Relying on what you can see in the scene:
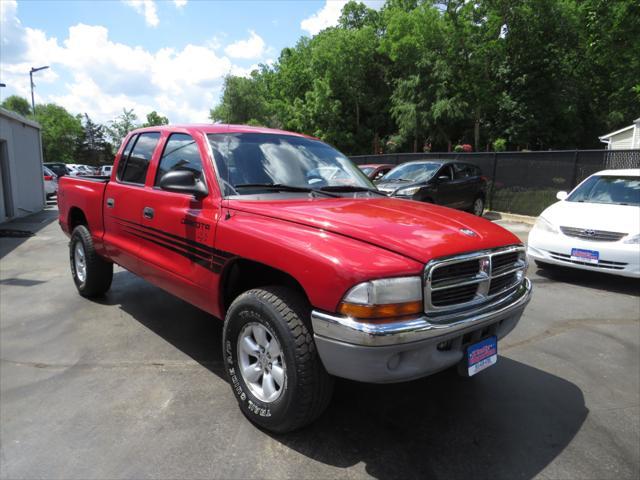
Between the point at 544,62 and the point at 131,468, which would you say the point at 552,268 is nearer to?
the point at 131,468

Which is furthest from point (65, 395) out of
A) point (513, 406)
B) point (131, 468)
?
point (513, 406)

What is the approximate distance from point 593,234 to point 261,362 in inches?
212

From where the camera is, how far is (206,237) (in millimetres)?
3150

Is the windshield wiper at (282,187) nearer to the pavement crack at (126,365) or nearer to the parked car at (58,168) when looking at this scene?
the pavement crack at (126,365)

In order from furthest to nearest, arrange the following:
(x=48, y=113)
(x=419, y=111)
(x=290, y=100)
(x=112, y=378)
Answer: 1. (x=48, y=113)
2. (x=290, y=100)
3. (x=419, y=111)
4. (x=112, y=378)

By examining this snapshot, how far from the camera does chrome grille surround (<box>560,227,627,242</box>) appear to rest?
602 centimetres

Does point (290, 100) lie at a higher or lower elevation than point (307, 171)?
higher

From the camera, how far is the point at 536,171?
44.5ft

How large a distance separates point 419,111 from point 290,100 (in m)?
20.7

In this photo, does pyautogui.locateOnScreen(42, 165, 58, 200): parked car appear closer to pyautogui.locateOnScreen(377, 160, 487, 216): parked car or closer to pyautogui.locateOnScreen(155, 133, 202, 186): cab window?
pyautogui.locateOnScreen(377, 160, 487, 216): parked car

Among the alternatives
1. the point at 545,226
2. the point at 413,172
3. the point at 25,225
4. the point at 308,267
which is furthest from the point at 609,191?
the point at 25,225

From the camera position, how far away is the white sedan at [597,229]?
595cm

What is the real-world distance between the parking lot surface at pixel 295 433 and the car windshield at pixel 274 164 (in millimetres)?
1548

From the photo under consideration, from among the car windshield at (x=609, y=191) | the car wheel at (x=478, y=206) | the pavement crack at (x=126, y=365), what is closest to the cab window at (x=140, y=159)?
the pavement crack at (x=126, y=365)
